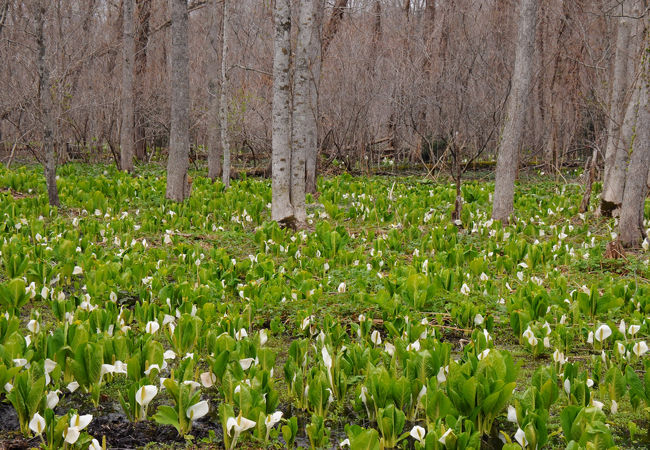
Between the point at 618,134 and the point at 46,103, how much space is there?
816 centimetres

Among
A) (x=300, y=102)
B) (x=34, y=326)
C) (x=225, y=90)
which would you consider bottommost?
(x=34, y=326)

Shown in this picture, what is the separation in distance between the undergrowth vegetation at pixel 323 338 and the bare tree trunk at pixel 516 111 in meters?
0.89

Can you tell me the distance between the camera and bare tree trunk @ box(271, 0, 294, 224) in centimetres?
834

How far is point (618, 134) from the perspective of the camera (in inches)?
357

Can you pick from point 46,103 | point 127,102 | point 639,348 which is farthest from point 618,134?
point 127,102

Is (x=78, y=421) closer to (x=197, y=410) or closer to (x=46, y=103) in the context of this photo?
(x=197, y=410)

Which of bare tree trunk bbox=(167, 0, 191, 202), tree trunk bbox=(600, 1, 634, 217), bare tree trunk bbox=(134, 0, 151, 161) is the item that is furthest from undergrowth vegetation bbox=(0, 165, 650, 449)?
bare tree trunk bbox=(134, 0, 151, 161)

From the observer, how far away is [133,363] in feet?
11.1

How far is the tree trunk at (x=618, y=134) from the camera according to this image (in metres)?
9.00

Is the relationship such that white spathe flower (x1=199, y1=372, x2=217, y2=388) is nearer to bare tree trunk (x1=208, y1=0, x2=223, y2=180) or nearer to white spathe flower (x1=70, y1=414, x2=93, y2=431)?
white spathe flower (x1=70, y1=414, x2=93, y2=431)

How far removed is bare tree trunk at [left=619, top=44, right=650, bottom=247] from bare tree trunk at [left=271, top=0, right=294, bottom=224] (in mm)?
4120

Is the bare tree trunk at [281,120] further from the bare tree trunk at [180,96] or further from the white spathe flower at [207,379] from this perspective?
the white spathe flower at [207,379]

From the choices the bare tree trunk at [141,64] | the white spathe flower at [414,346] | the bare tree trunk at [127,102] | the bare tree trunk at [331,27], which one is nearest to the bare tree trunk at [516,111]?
the white spathe flower at [414,346]

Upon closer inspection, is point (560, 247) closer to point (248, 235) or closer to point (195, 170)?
point (248, 235)
